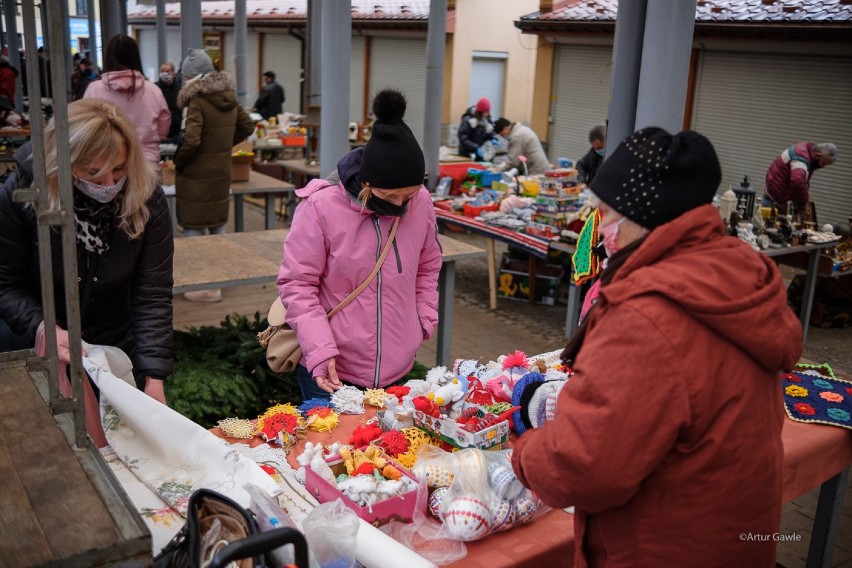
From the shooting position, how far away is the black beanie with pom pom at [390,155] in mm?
2953

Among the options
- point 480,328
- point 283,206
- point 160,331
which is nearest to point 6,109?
point 283,206

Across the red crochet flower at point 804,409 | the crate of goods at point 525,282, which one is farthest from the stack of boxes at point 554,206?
the red crochet flower at point 804,409

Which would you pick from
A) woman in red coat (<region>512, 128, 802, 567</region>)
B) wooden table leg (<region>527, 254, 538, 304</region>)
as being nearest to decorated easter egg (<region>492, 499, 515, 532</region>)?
woman in red coat (<region>512, 128, 802, 567</region>)

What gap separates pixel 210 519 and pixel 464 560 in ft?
2.36

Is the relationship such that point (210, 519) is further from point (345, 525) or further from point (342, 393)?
point (342, 393)

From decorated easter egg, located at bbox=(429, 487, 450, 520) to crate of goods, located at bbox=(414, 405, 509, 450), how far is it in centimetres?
27

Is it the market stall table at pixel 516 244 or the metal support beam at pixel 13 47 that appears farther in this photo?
the metal support beam at pixel 13 47

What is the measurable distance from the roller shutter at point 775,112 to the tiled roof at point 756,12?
2.16 feet

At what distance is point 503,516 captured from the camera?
219cm

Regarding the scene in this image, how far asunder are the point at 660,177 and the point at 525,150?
9.44m

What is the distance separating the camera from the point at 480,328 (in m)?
7.52

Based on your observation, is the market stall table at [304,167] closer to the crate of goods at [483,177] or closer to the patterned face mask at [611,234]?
the crate of goods at [483,177]

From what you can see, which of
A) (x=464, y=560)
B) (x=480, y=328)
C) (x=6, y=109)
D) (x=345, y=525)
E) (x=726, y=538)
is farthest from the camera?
(x=6, y=109)

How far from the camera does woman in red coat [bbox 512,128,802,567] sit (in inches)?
60.8
